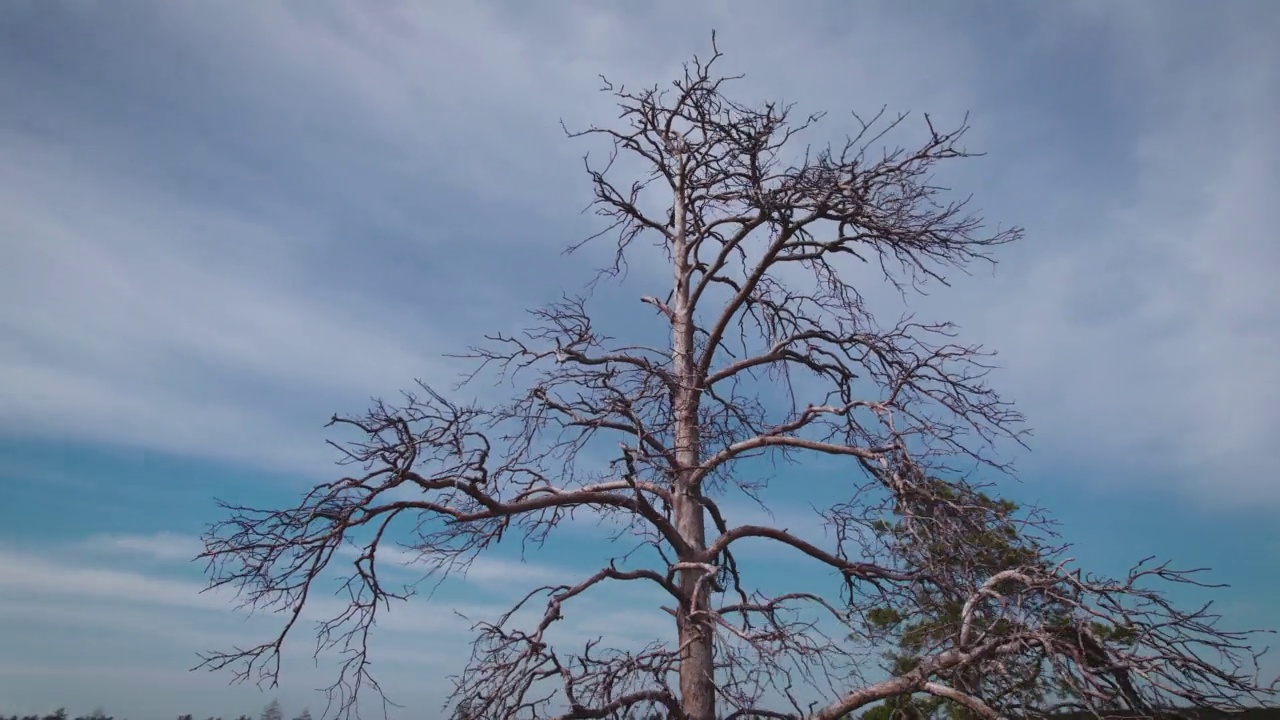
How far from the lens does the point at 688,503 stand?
24.3 feet

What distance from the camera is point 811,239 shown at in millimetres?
7598

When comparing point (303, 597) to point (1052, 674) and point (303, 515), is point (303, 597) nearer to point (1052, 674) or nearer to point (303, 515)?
point (303, 515)

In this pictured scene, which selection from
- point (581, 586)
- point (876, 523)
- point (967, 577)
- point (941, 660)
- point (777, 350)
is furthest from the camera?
point (777, 350)

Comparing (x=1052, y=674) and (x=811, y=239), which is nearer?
(x=1052, y=674)

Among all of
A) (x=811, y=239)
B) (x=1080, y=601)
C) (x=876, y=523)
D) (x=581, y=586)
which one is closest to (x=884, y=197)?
(x=811, y=239)

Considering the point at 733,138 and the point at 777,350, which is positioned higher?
the point at 733,138

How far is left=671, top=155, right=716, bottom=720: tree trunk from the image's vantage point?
6.57 m

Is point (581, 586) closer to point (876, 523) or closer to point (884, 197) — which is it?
point (876, 523)

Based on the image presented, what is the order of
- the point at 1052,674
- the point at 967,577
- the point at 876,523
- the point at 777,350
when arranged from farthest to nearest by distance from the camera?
the point at 777,350 < the point at 876,523 < the point at 967,577 < the point at 1052,674

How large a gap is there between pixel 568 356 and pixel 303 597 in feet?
9.58

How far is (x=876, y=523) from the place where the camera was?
24.0 feet

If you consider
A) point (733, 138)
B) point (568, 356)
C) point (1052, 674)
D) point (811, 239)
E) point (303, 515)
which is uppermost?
point (733, 138)

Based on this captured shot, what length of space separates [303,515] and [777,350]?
4325 millimetres

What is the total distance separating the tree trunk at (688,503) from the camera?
6.57 meters
